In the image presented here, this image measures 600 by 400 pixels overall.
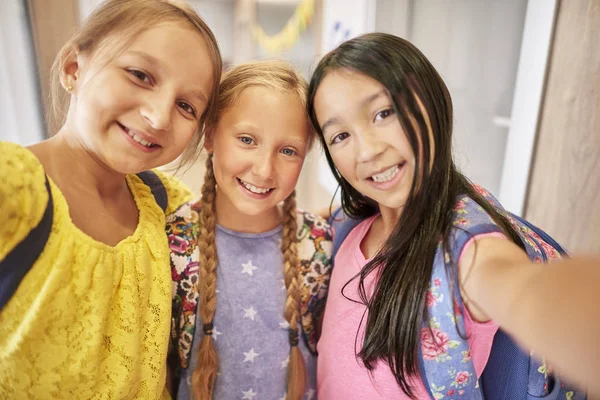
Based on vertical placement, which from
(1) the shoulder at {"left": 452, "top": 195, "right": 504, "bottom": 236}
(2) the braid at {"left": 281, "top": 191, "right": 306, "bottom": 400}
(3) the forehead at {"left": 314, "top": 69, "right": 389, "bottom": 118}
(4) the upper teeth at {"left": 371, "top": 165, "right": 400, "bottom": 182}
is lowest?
(2) the braid at {"left": 281, "top": 191, "right": 306, "bottom": 400}

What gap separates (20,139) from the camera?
90cm

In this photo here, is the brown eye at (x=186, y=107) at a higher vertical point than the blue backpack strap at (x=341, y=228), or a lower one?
higher

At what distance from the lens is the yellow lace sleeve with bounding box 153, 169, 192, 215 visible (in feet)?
2.85

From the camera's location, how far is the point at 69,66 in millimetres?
630

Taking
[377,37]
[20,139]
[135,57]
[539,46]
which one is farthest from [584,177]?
[20,139]

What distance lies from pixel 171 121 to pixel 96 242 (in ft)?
0.72

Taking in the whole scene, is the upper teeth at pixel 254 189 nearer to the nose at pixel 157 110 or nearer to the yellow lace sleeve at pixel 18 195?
the nose at pixel 157 110

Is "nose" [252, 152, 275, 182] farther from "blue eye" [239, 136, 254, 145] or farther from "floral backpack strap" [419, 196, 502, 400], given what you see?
"floral backpack strap" [419, 196, 502, 400]

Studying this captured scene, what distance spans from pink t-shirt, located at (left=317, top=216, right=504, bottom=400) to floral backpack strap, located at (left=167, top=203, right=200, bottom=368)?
0.27 meters

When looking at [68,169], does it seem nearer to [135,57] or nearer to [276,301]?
[135,57]

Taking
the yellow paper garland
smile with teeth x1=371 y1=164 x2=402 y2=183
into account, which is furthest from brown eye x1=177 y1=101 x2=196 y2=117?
the yellow paper garland

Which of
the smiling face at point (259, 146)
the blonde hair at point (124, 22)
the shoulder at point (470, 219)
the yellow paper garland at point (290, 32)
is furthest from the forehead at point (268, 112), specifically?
the yellow paper garland at point (290, 32)

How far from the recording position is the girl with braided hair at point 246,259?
76 centimetres

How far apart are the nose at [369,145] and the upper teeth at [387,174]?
35mm
